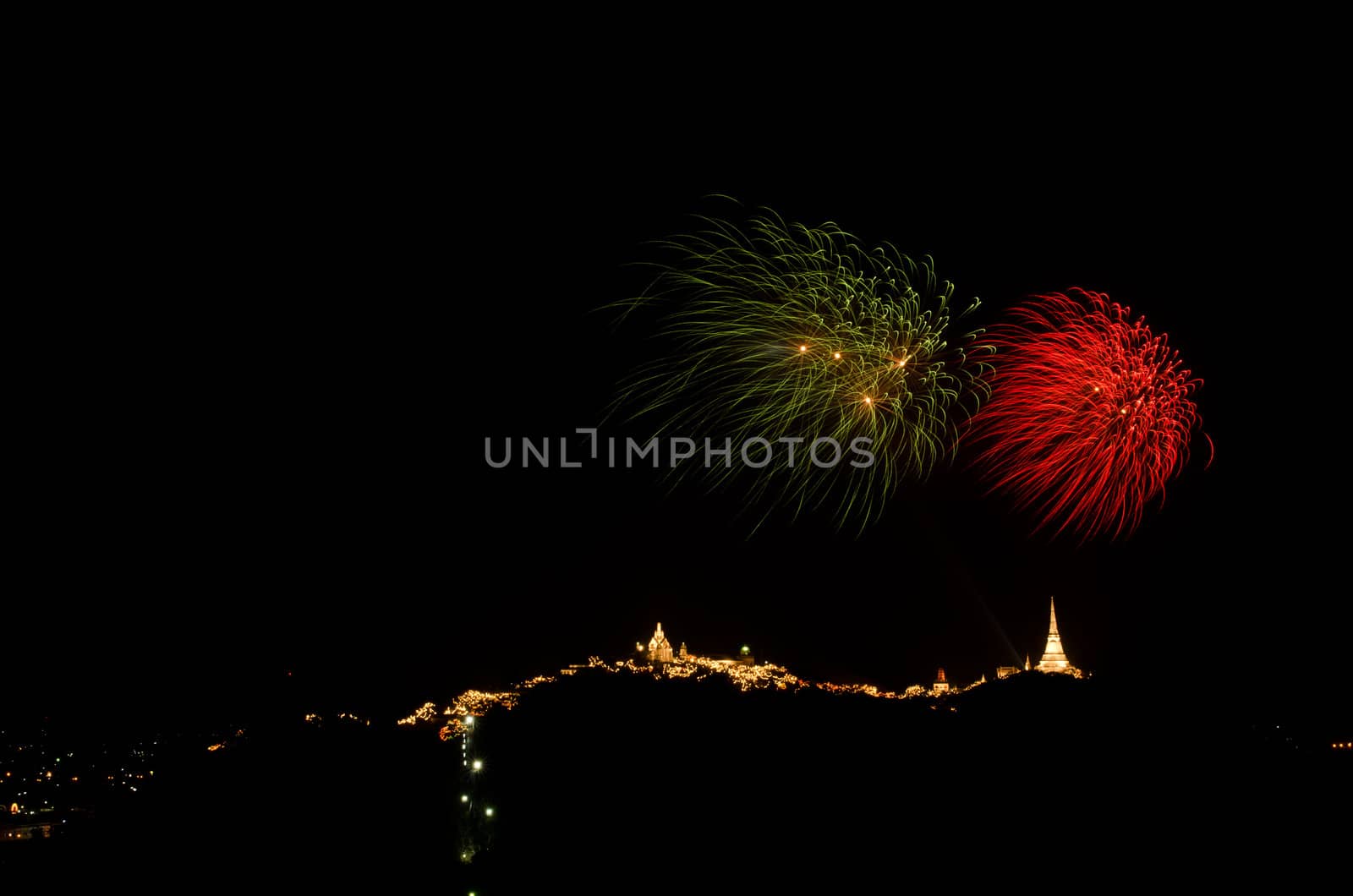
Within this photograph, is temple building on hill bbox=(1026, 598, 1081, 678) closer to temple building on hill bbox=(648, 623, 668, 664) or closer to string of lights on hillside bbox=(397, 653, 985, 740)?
string of lights on hillside bbox=(397, 653, 985, 740)

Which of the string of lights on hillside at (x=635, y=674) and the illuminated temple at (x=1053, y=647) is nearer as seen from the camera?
the string of lights on hillside at (x=635, y=674)

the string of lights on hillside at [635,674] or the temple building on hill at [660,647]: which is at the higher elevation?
the string of lights on hillside at [635,674]

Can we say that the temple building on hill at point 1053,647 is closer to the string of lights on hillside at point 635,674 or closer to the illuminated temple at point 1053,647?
the illuminated temple at point 1053,647

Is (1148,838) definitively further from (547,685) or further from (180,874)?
(547,685)

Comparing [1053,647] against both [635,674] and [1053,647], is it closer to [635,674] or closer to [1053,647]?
[1053,647]

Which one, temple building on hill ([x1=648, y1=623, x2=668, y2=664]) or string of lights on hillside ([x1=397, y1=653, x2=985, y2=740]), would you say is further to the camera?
temple building on hill ([x1=648, y1=623, x2=668, y2=664])

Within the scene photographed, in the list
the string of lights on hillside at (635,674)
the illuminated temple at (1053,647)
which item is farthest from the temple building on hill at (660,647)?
the illuminated temple at (1053,647)

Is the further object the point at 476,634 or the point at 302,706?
the point at 476,634

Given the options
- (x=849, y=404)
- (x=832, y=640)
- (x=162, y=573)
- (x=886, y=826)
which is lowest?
(x=832, y=640)

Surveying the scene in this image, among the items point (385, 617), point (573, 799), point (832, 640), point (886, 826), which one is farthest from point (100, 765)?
point (832, 640)

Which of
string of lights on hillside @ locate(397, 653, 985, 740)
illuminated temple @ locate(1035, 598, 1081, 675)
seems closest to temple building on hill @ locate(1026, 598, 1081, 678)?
illuminated temple @ locate(1035, 598, 1081, 675)

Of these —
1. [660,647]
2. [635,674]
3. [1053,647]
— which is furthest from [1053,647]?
[635,674]
